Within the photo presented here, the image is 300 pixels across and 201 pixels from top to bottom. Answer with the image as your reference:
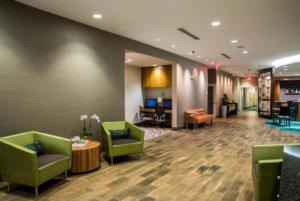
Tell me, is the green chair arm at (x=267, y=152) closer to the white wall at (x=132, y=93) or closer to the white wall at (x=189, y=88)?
the white wall at (x=189, y=88)

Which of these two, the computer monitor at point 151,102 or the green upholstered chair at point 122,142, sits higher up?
the computer monitor at point 151,102

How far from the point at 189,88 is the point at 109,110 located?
16.5 ft

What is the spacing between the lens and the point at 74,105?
4.50 meters

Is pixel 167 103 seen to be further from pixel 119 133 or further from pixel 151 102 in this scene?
pixel 119 133

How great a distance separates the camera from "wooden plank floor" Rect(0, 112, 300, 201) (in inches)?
118

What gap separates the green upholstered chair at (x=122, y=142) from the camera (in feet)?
14.0

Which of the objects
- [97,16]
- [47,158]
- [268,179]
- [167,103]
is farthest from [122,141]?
[167,103]

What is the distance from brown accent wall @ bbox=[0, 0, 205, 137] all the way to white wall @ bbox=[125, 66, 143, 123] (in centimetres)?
352

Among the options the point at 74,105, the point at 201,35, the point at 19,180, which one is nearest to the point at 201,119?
the point at 201,35

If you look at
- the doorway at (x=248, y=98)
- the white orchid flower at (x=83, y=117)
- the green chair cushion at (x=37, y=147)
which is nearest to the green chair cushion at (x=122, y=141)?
the white orchid flower at (x=83, y=117)

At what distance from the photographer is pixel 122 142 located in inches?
175

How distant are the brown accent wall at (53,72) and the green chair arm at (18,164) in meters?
0.51

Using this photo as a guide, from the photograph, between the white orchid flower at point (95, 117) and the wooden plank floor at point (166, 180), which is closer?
the wooden plank floor at point (166, 180)

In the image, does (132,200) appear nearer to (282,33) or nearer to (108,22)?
(108,22)
